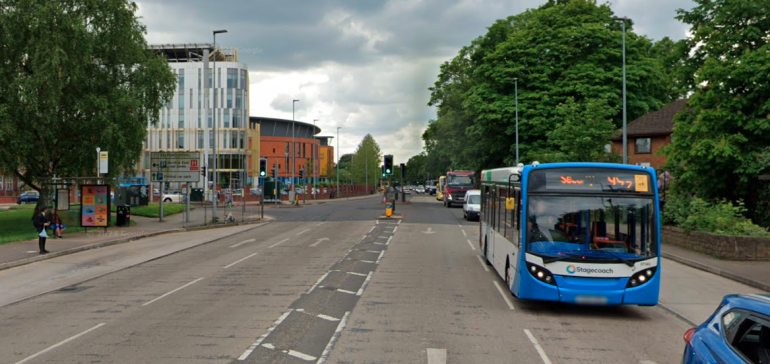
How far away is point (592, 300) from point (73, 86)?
28084 millimetres

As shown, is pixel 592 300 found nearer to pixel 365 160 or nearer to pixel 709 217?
pixel 709 217

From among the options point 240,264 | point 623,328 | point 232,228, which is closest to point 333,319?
point 623,328

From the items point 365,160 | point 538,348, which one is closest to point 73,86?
point 538,348

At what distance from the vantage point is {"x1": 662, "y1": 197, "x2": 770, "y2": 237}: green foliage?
60.5ft

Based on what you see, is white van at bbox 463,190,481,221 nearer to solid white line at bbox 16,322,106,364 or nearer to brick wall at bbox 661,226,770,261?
brick wall at bbox 661,226,770,261

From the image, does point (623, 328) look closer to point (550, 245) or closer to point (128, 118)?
point (550, 245)

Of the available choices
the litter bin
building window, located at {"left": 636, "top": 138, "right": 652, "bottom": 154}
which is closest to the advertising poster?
the litter bin

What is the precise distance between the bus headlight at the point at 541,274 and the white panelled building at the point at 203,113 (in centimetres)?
8037

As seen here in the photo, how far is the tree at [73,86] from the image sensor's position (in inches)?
1097

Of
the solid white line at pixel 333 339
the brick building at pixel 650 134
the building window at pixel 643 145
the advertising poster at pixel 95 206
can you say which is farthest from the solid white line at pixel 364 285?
the building window at pixel 643 145

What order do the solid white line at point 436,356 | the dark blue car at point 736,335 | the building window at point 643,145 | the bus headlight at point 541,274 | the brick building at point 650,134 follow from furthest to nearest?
1. the building window at point 643,145
2. the brick building at point 650,134
3. the bus headlight at point 541,274
4. the solid white line at point 436,356
5. the dark blue car at point 736,335

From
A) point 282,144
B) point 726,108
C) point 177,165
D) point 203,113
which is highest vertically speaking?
point 203,113

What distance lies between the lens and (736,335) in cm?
439

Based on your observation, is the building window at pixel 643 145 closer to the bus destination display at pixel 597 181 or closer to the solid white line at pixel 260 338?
the bus destination display at pixel 597 181
